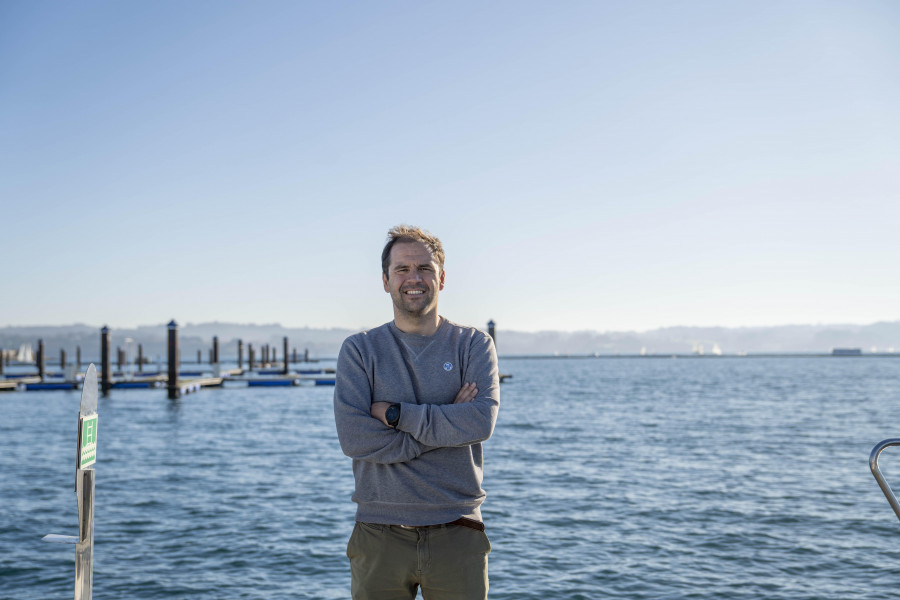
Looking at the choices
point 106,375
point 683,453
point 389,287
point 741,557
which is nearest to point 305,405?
point 106,375

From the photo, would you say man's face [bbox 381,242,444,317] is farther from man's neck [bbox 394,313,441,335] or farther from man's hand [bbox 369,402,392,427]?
man's hand [bbox 369,402,392,427]

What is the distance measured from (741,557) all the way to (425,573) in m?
7.05

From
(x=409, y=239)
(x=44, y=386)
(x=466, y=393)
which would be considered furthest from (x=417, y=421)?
(x=44, y=386)

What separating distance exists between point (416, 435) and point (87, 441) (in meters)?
1.62

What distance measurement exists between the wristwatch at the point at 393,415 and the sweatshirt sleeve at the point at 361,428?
0.15 ft

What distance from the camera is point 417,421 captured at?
252 centimetres

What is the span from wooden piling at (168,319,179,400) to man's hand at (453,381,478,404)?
29.0 metres

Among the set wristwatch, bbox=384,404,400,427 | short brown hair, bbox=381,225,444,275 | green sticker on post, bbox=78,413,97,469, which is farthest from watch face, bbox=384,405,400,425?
green sticker on post, bbox=78,413,97,469

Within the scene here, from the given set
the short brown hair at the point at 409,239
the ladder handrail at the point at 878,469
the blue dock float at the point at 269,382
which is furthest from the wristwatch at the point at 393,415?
the blue dock float at the point at 269,382

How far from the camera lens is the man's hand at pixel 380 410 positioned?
259 cm

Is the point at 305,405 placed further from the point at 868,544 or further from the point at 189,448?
the point at 868,544

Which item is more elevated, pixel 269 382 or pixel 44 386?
pixel 44 386

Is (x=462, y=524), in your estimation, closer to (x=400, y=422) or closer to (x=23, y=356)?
(x=400, y=422)

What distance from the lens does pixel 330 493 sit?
11.6 meters
